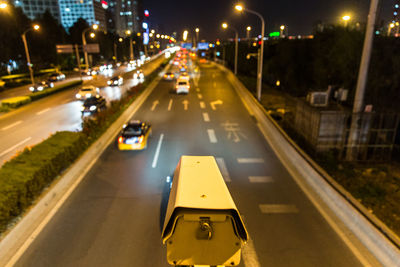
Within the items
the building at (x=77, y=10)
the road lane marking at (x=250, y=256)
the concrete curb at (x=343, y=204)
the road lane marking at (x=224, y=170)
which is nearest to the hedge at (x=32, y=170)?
the road lane marking at (x=250, y=256)

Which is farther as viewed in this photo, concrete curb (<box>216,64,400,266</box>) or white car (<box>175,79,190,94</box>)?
white car (<box>175,79,190,94</box>)

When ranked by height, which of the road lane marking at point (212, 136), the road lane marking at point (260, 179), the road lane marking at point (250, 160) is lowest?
the road lane marking at point (250, 160)

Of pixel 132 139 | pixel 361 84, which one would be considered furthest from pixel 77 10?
pixel 361 84

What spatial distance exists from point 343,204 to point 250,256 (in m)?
3.84

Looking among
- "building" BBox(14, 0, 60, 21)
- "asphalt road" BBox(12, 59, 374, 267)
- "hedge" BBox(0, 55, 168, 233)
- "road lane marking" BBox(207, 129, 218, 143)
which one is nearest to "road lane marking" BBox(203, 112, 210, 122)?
"road lane marking" BBox(207, 129, 218, 143)

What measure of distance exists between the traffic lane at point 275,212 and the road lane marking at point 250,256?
117 millimetres

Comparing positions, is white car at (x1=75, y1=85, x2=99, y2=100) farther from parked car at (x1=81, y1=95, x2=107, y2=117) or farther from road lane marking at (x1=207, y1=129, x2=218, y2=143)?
road lane marking at (x1=207, y1=129, x2=218, y2=143)

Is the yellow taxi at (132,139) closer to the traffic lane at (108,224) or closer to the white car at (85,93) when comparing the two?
the traffic lane at (108,224)

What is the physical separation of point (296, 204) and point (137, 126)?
9.95 meters

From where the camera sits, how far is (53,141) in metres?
12.7

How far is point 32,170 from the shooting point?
957 cm

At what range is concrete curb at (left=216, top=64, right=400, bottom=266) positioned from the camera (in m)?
6.81

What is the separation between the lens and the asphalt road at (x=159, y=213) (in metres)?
7.16

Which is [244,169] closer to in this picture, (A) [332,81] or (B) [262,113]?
(B) [262,113]
